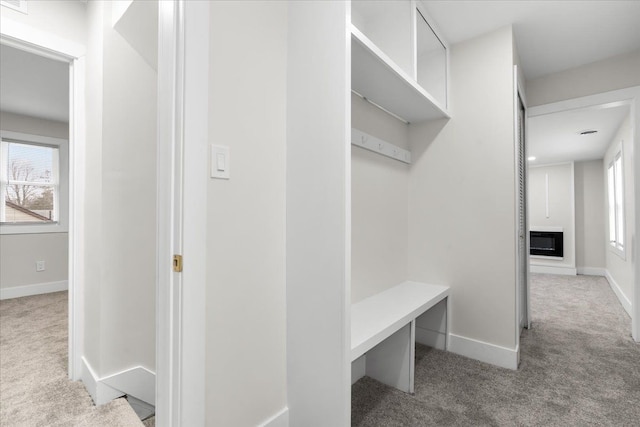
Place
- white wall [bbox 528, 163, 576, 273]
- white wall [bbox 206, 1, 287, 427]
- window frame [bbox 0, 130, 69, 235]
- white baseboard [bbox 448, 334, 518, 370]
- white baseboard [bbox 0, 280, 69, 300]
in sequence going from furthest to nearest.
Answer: white wall [bbox 528, 163, 576, 273] < window frame [bbox 0, 130, 69, 235] < white baseboard [bbox 0, 280, 69, 300] < white baseboard [bbox 448, 334, 518, 370] < white wall [bbox 206, 1, 287, 427]

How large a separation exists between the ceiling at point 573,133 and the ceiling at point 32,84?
490cm

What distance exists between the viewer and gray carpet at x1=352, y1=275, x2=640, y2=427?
1688mm

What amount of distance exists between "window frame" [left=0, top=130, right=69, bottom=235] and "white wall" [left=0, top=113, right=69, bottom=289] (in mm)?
56

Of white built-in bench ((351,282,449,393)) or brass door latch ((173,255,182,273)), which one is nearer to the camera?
brass door latch ((173,255,182,273))

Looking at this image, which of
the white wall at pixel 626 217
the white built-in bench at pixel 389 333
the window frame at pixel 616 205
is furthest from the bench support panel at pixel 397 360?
the window frame at pixel 616 205

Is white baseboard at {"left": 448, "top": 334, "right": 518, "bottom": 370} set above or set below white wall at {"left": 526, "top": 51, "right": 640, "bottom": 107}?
below

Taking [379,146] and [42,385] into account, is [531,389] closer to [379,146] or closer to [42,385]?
[379,146]

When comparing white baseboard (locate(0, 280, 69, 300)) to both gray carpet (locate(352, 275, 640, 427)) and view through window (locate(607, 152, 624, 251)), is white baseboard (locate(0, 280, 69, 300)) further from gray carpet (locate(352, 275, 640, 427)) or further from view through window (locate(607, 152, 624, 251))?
view through window (locate(607, 152, 624, 251))

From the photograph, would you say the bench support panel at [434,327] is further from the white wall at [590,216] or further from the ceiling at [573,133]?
the white wall at [590,216]

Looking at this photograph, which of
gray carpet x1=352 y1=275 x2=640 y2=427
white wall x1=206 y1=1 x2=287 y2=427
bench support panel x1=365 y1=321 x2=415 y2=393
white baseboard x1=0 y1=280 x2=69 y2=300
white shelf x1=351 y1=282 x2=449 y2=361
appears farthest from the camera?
white baseboard x1=0 y1=280 x2=69 y2=300

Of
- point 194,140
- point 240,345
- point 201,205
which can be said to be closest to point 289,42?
point 194,140

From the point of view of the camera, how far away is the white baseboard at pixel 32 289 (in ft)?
13.0

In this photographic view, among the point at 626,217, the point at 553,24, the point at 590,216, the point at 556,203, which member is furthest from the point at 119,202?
the point at 590,216

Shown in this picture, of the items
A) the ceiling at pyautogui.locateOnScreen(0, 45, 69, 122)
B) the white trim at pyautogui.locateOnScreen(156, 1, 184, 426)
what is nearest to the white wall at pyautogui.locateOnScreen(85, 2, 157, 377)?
the white trim at pyautogui.locateOnScreen(156, 1, 184, 426)
